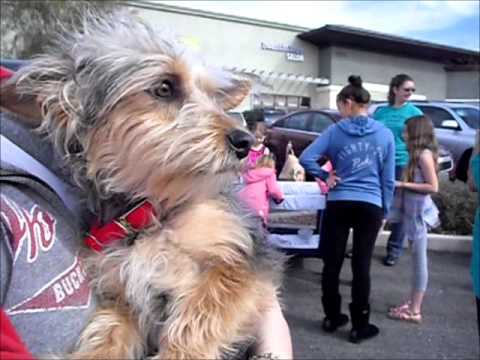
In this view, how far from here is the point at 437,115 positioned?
47.1 ft

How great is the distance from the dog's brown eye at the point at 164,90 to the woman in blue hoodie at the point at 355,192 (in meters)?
3.74

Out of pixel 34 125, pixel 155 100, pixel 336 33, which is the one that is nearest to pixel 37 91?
pixel 34 125

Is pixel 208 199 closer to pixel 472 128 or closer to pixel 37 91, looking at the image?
pixel 37 91

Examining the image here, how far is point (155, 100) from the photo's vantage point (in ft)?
5.90

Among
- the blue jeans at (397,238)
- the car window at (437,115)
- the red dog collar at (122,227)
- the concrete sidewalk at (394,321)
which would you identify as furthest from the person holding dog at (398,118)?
the car window at (437,115)

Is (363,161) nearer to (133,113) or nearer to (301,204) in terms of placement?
(301,204)

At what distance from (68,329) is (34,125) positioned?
519 mm

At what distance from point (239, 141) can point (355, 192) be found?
3.72 metres

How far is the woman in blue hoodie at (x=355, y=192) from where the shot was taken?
537 cm

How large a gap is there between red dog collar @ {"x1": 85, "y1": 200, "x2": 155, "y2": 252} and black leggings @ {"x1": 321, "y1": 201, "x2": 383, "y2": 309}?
3.98 m

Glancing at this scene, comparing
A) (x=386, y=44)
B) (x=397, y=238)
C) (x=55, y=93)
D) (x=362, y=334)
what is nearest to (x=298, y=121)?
(x=397, y=238)

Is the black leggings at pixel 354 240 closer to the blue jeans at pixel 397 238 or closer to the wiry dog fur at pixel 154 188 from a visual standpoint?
the blue jeans at pixel 397 238

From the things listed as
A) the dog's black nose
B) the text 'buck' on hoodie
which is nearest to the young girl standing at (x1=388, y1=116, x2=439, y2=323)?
the text 'buck' on hoodie

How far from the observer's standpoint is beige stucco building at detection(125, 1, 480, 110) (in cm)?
3062
